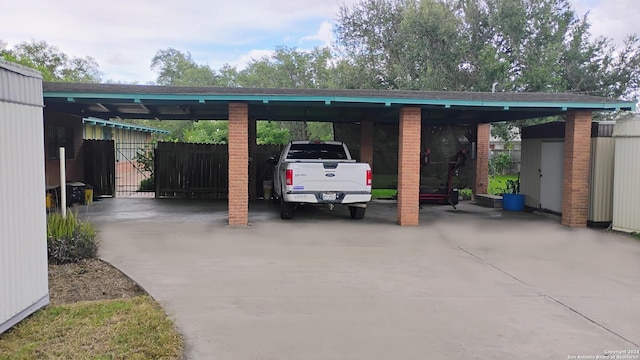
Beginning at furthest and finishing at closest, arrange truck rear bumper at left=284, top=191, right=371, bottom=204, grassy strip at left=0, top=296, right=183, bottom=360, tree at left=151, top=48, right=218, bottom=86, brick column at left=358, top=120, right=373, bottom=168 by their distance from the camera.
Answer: tree at left=151, top=48, right=218, bottom=86 → brick column at left=358, top=120, right=373, bottom=168 → truck rear bumper at left=284, top=191, right=371, bottom=204 → grassy strip at left=0, top=296, right=183, bottom=360

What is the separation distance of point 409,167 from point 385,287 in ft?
19.0

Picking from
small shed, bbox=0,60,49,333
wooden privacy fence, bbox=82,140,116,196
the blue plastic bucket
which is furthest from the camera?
wooden privacy fence, bbox=82,140,116,196

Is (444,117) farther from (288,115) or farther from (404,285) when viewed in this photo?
(404,285)

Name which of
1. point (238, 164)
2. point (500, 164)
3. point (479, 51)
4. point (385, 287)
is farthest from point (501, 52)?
point (385, 287)

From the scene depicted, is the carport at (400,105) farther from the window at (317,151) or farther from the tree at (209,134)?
the tree at (209,134)

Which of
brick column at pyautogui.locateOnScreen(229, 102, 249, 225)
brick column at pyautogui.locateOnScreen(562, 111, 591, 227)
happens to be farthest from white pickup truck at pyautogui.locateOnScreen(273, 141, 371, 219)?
brick column at pyautogui.locateOnScreen(562, 111, 591, 227)

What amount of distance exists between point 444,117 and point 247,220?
833cm

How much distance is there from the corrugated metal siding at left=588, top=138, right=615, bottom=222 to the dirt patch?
1047cm

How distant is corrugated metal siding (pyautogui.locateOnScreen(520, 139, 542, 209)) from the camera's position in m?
14.3

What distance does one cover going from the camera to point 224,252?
27.2ft

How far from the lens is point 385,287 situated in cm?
633

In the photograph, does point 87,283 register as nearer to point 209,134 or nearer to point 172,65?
point 209,134

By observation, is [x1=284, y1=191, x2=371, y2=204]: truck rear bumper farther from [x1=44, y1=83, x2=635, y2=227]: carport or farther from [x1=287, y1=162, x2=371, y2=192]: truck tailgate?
[x1=44, y1=83, x2=635, y2=227]: carport

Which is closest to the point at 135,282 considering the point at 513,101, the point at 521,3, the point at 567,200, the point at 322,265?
the point at 322,265
